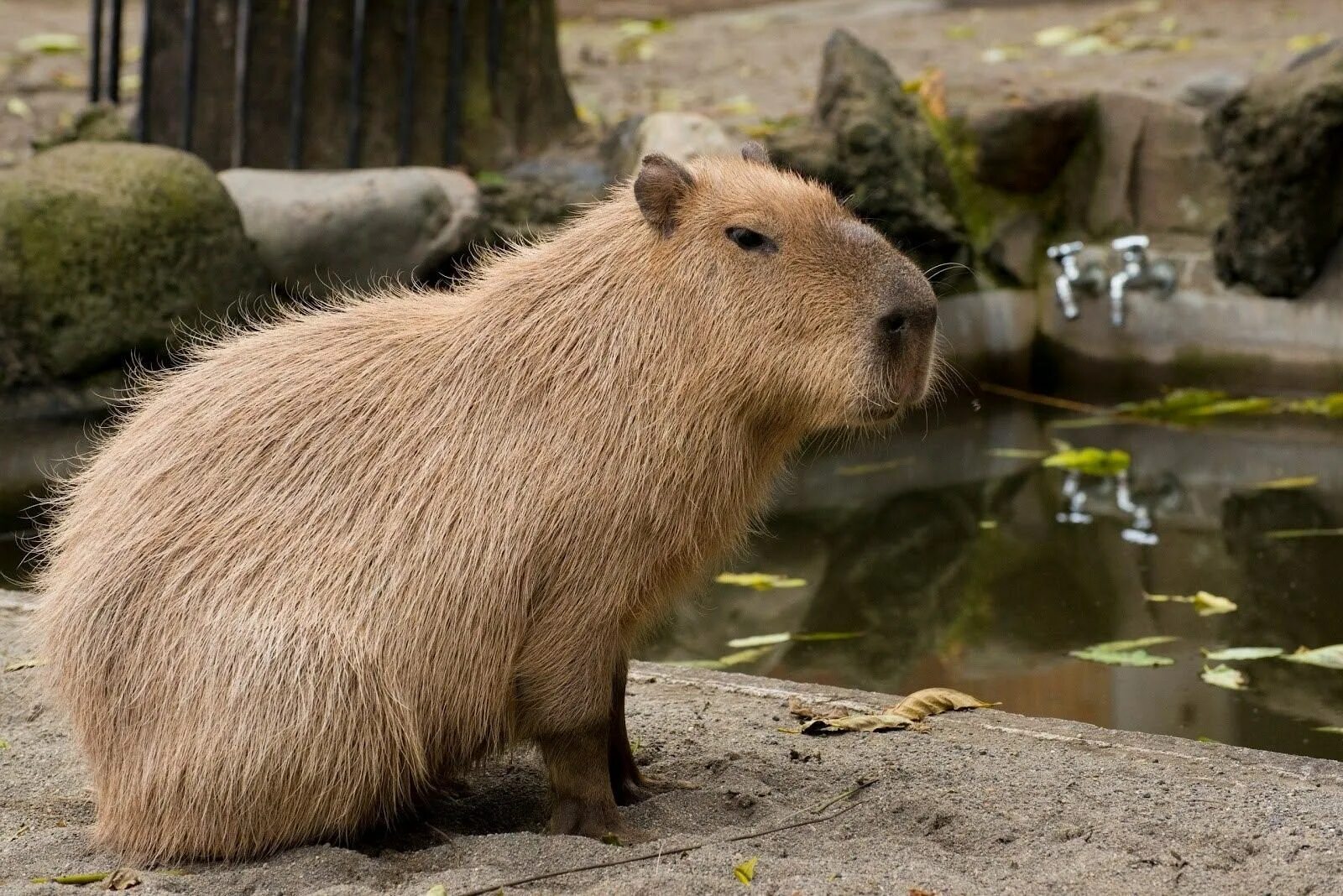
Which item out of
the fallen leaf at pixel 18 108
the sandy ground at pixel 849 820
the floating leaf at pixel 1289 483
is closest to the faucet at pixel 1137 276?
the floating leaf at pixel 1289 483

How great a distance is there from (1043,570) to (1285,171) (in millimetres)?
2522

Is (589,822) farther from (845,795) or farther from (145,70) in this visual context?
(145,70)

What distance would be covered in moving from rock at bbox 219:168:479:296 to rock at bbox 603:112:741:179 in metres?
0.79

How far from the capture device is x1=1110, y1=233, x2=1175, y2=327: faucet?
722 centimetres

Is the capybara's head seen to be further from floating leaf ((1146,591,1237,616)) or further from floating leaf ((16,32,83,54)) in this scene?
floating leaf ((16,32,83,54))

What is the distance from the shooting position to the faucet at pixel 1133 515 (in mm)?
5543

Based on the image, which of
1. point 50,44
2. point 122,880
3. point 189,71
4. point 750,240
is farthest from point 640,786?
point 50,44

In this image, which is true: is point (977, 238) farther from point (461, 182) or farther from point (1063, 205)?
point (461, 182)

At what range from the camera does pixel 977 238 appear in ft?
25.4

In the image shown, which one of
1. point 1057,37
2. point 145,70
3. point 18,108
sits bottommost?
point 18,108

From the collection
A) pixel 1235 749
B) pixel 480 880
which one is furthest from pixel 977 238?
pixel 480 880

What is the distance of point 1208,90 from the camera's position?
785 centimetres

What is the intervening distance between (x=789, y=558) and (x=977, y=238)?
2.76 meters

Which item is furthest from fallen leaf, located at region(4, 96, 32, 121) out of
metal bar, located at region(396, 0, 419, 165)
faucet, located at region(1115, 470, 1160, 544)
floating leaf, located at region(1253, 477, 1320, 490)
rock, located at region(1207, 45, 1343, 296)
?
floating leaf, located at region(1253, 477, 1320, 490)
